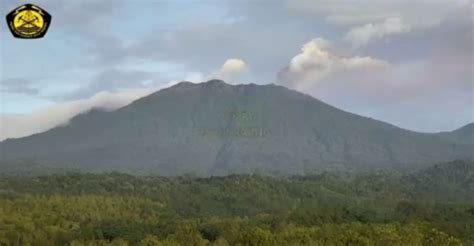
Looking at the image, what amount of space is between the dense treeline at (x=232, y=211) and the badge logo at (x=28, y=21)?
46.7 m

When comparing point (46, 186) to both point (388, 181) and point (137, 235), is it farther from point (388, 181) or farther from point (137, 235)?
point (388, 181)

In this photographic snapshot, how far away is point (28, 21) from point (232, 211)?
104 m

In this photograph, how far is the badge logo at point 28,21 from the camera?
10.4 meters

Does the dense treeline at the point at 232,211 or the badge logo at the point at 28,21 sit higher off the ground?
the badge logo at the point at 28,21

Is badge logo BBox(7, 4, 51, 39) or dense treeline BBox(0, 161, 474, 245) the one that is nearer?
badge logo BBox(7, 4, 51, 39)

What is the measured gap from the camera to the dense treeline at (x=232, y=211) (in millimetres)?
61906

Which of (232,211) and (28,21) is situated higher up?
(28,21)

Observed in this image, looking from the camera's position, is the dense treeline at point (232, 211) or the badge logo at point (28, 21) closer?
the badge logo at point (28, 21)

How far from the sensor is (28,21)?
10.5 metres

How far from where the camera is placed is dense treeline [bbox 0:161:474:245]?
6191 cm

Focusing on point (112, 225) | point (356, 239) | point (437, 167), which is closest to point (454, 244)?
point (356, 239)

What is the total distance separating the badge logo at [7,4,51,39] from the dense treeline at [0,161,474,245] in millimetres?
46670

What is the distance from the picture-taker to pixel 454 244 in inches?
2019

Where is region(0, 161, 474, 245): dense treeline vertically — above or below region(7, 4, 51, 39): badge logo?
below
